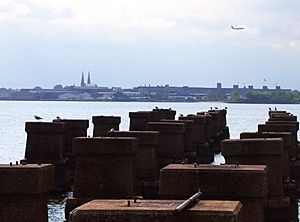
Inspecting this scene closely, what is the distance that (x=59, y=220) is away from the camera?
84.2 feet

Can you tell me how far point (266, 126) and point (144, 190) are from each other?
5439mm

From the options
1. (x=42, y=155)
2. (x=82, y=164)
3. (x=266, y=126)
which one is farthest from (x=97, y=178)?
(x=42, y=155)

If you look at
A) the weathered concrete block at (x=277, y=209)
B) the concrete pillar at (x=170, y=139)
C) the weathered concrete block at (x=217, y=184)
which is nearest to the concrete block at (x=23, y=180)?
the weathered concrete block at (x=217, y=184)

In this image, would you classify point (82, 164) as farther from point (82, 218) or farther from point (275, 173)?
point (82, 218)

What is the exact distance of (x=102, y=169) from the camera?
760 inches

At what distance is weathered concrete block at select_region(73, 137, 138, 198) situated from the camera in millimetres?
19219

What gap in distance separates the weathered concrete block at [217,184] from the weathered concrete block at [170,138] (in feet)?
62.1

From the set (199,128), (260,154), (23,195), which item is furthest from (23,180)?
(199,128)

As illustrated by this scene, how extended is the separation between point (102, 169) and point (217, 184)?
8.20 metres

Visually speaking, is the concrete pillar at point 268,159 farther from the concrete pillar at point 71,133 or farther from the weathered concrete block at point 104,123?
the weathered concrete block at point 104,123

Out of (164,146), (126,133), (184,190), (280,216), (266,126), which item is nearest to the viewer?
(184,190)

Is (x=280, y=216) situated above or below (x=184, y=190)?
below

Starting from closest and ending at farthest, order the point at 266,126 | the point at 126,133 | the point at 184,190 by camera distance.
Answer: the point at 184,190, the point at 126,133, the point at 266,126

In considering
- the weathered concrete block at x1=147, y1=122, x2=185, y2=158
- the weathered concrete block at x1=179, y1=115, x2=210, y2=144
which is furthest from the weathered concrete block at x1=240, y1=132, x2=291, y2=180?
the weathered concrete block at x1=179, y1=115, x2=210, y2=144
